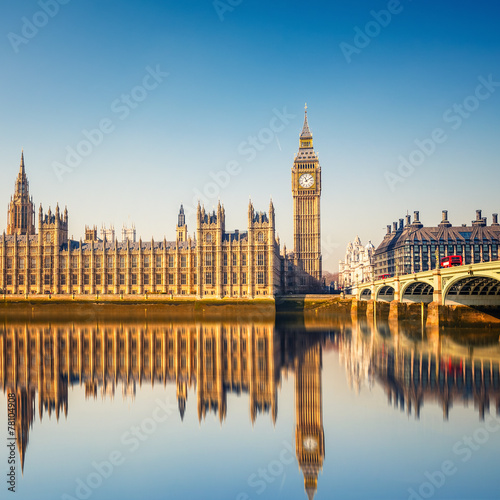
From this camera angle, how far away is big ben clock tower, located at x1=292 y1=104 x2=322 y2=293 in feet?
410

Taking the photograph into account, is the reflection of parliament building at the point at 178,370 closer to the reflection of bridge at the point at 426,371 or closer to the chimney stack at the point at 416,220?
the reflection of bridge at the point at 426,371

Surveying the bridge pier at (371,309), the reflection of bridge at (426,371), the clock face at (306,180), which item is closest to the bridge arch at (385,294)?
the bridge pier at (371,309)

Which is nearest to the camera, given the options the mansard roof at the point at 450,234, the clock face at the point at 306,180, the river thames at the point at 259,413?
the river thames at the point at 259,413

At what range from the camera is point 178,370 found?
115 ft

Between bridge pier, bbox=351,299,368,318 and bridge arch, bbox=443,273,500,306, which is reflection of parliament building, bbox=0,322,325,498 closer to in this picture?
bridge arch, bbox=443,273,500,306

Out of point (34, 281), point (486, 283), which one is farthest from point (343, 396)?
point (34, 281)

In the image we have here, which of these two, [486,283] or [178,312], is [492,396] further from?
[178,312]

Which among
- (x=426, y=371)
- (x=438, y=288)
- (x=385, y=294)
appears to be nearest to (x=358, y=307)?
(x=385, y=294)

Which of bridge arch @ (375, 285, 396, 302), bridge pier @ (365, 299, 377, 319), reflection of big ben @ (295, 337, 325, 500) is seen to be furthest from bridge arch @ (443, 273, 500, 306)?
bridge arch @ (375, 285, 396, 302)

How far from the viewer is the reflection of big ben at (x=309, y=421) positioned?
1766cm

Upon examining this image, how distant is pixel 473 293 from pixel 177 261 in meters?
62.3

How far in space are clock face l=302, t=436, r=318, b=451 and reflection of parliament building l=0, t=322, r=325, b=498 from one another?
0.13ft

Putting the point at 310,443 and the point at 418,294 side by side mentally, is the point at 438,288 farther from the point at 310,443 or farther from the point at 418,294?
the point at 310,443

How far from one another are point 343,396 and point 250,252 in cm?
7717
